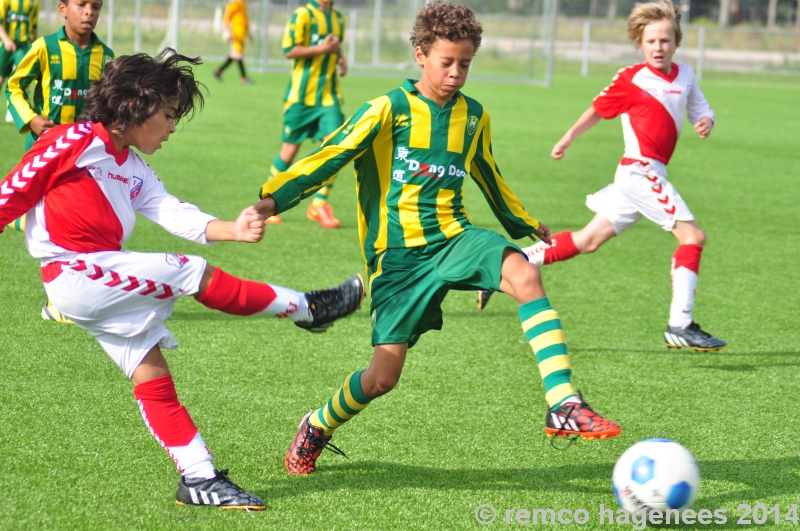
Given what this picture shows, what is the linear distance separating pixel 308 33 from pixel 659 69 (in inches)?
160

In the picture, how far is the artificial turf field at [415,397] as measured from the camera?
132 inches

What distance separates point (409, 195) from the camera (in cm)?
350

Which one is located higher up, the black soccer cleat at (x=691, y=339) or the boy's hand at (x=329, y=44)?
the boy's hand at (x=329, y=44)

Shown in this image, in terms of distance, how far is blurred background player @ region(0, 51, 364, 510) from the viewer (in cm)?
295

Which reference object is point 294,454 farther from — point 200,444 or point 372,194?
point 372,194

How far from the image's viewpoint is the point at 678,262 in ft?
17.5

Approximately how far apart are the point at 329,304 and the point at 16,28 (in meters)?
9.36

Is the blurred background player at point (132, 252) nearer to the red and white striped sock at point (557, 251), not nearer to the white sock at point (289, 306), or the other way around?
the white sock at point (289, 306)

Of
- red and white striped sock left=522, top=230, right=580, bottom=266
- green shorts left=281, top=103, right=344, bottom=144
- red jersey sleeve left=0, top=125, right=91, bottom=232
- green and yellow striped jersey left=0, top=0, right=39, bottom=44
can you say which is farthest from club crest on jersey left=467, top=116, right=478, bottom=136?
green and yellow striped jersey left=0, top=0, right=39, bottom=44

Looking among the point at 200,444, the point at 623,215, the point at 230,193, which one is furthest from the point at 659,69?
the point at 230,193

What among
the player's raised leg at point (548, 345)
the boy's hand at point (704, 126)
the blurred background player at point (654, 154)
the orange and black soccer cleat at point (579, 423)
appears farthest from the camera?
the boy's hand at point (704, 126)

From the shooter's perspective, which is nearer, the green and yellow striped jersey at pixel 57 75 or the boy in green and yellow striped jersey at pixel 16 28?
the green and yellow striped jersey at pixel 57 75

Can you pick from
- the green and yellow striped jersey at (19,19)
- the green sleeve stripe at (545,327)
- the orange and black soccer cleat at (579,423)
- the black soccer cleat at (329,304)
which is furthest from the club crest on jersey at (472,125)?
the green and yellow striped jersey at (19,19)

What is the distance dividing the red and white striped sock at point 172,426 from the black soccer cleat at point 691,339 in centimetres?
289
